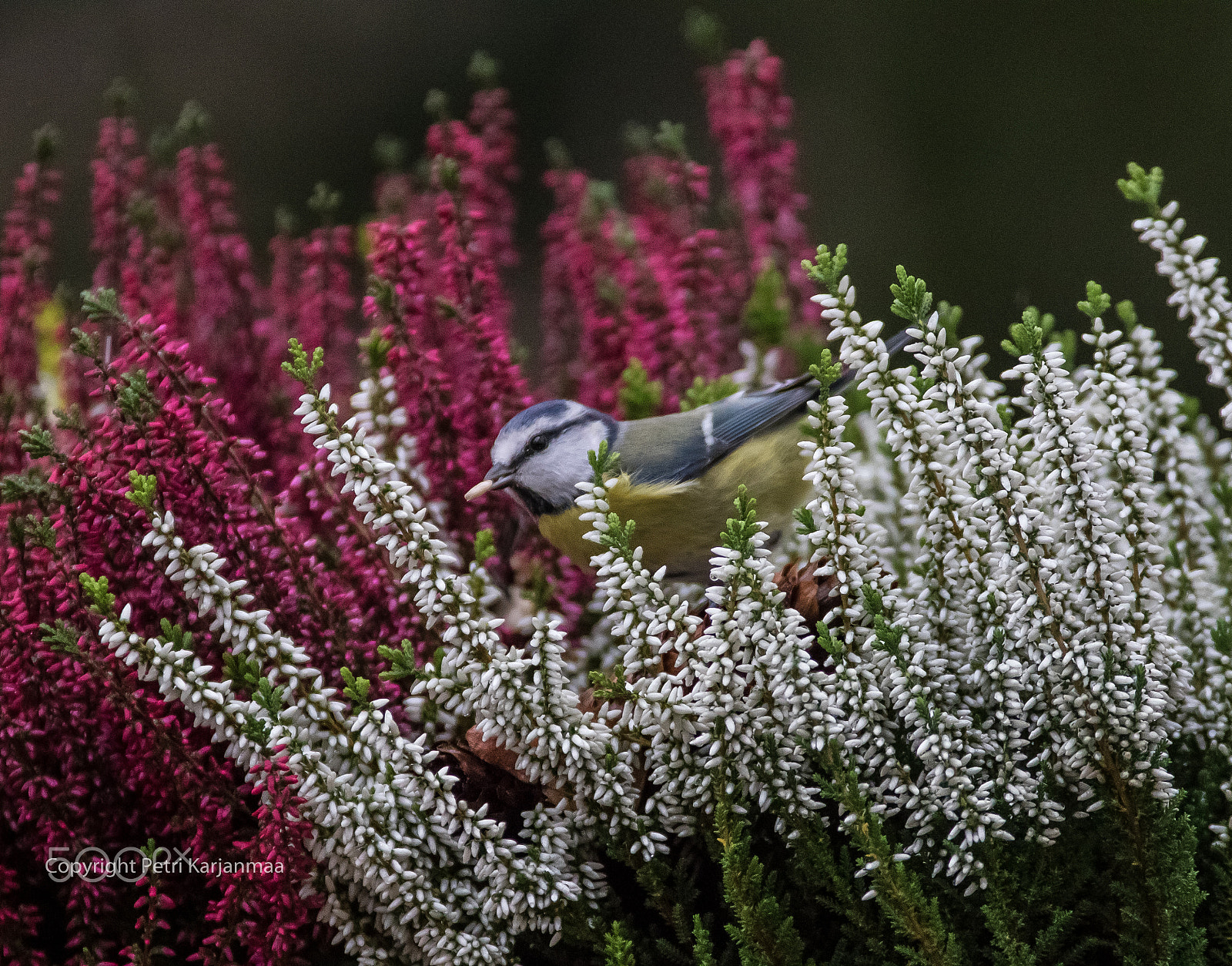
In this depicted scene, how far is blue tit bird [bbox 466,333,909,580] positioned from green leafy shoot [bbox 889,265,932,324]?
14.8 inches

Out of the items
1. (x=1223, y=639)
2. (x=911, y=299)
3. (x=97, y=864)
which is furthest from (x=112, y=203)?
(x=1223, y=639)

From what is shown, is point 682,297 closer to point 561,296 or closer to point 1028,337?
point 561,296

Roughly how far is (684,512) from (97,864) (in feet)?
2.86

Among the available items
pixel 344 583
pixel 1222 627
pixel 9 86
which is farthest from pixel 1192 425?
pixel 9 86

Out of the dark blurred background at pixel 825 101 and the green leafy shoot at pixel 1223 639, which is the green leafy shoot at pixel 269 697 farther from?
the dark blurred background at pixel 825 101

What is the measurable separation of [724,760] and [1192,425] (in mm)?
1041

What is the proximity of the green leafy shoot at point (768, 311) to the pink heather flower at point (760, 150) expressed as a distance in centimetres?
6

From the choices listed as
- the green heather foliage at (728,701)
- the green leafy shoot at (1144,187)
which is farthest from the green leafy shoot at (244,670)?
the green leafy shoot at (1144,187)

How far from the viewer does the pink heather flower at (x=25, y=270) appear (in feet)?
5.88

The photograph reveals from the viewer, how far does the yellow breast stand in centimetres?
151

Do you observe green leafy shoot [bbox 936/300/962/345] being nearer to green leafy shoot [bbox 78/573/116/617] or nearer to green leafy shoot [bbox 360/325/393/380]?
green leafy shoot [bbox 360/325/393/380]

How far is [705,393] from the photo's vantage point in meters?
1.66

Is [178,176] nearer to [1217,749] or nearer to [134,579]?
[134,579]

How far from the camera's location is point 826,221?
5594 mm
